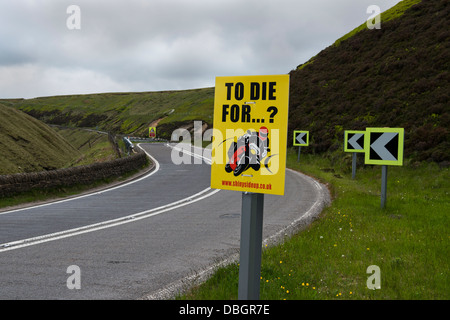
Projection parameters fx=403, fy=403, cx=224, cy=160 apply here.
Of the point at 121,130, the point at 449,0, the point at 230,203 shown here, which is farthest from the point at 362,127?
the point at 121,130

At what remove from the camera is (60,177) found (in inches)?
578

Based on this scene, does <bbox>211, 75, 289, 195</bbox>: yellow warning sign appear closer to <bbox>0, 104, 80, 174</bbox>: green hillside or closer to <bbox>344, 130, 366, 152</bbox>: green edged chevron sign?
<bbox>344, 130, 366, 152</bbox>: green edged chevron sign

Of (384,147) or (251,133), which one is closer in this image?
(251,133)

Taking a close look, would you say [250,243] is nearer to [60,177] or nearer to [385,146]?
[385,146]

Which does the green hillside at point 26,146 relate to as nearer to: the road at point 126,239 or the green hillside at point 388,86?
the road at point 126,239

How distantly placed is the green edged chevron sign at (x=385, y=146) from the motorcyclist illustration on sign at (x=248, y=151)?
717cm

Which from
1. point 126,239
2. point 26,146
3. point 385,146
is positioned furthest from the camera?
point 26,146

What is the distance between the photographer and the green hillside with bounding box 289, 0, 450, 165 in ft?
74.2

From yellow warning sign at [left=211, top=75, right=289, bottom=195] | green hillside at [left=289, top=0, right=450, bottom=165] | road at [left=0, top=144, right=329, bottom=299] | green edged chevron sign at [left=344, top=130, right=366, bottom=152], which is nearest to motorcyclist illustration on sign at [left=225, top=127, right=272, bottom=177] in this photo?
yellow warning sign at [left=211, top=75, right=289, bottom=195]

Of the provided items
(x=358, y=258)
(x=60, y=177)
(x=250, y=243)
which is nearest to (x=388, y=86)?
(x=60, y=177)

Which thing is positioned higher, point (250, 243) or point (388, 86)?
point (388, 86)

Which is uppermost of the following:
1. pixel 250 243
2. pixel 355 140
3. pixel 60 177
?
pixel 355 140

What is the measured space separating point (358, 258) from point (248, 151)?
3.35 meters
